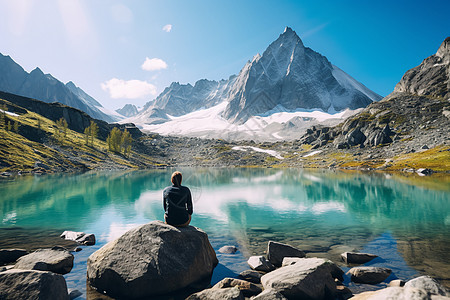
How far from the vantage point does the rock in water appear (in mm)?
10742

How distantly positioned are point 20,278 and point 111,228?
17112mm

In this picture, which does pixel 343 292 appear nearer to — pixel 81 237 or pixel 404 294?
pixel 404 294

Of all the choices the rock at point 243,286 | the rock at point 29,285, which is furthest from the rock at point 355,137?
the rock at point 29,285

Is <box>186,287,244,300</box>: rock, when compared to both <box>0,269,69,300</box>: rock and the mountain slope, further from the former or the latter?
the mountain slope

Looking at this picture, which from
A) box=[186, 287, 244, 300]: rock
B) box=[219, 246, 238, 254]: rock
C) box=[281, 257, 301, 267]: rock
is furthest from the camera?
box=[219, 246, 238, 254]: rock

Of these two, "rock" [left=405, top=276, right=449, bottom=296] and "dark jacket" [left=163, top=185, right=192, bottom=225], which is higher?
"dark jacket" [left=163, top=185, right=192, bottom=225]

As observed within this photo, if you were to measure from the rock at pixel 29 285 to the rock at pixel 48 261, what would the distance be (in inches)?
153

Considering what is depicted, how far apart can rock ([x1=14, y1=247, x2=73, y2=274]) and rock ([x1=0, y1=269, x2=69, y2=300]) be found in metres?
3.88

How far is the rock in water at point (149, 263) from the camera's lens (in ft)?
35.2

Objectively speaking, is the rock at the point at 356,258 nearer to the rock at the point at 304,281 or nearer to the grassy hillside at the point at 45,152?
the rock at the point at 304,281

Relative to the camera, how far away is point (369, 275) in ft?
40.8

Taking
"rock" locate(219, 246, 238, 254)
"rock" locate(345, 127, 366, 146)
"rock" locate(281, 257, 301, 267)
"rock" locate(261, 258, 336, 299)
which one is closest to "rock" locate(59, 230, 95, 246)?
"rock" locate(219, 246, 238, 254)

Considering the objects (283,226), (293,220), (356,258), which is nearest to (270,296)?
(356,258)

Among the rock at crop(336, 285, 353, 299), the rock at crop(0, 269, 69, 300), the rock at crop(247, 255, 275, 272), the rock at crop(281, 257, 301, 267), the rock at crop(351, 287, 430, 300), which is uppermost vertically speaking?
the rock at crop(351, 287, 430, 300)
